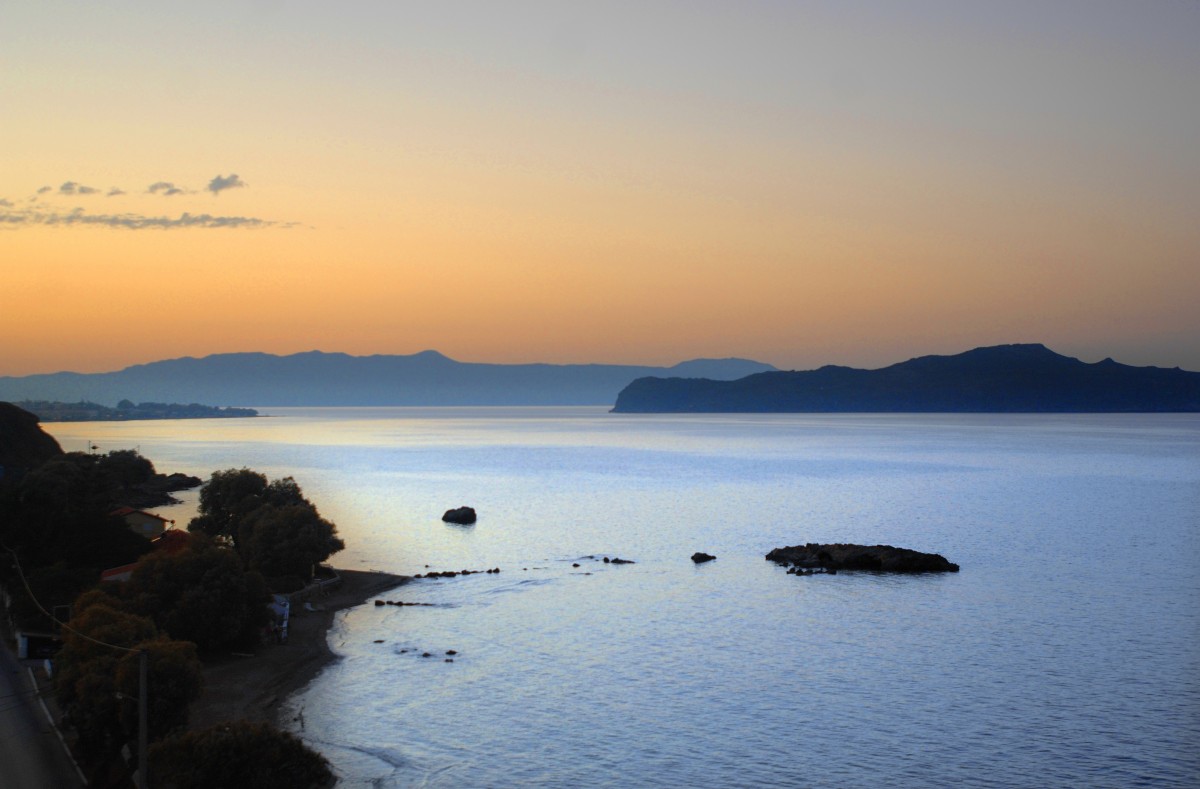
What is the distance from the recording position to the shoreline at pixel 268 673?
34031 millimetres

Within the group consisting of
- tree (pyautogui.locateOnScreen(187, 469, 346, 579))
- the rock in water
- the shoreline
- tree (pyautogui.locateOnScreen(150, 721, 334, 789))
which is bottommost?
the shoreline

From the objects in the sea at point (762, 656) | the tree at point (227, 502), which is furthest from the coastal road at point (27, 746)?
the tree at point (227, 502)

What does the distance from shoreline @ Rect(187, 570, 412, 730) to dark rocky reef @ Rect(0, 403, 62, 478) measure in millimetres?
82181

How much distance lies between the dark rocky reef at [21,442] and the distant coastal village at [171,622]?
149ft

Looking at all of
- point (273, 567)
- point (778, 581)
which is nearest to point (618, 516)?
point (778, 581)

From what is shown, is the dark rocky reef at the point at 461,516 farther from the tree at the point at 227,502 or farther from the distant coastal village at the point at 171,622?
the tree at the point at 227,502

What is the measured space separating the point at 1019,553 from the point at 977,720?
41718 millimetres

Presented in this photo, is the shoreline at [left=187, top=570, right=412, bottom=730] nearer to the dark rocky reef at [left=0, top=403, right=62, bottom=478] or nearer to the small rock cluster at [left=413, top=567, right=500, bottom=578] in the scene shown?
the small rock cluster at [left=413, top=567, right=500, bottom=578]

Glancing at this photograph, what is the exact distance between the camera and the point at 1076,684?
38438mm

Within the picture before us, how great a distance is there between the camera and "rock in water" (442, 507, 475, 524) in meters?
91.0

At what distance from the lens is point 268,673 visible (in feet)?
129

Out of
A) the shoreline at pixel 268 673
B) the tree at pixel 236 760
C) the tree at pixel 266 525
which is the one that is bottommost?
the shoreline at pixel 268 673

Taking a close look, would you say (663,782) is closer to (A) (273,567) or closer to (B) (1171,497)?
(A) (273,567)

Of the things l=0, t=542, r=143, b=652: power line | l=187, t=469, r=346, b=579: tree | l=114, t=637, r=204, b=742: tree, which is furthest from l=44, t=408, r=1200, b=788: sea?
l=0, t=542, r=143, b=652: power line
